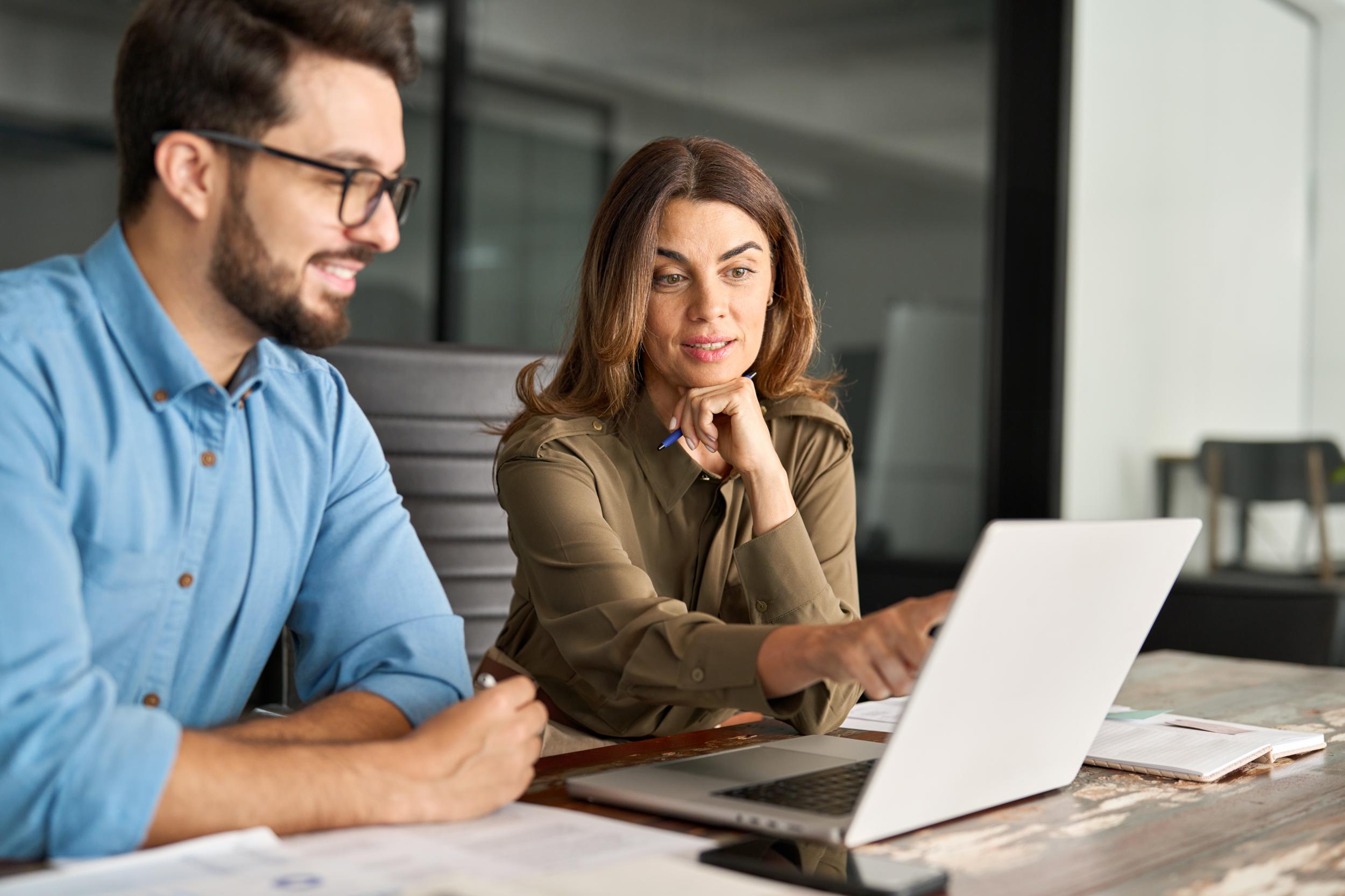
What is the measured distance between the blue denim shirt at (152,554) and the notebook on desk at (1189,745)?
63cm

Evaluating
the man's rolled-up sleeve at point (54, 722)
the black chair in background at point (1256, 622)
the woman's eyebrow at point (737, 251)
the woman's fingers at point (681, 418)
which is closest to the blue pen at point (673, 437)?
the woman's fingers at point (681, 418)

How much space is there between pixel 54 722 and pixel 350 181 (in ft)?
1.50

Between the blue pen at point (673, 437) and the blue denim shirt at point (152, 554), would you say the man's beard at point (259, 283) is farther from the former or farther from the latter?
the blue pen at point (673, 437)

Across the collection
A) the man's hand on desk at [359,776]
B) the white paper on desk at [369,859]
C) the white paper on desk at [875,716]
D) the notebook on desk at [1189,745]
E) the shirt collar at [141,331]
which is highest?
the shirt collar at [141,331]

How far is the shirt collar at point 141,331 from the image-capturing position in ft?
3.53

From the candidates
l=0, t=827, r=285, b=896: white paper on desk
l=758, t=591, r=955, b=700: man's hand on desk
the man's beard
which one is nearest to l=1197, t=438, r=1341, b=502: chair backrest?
l=758, t=591, r=955, b=700: man's hand on desk

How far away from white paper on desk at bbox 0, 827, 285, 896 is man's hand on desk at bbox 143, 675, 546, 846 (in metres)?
0.02

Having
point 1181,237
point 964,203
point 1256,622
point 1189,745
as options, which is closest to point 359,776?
point 1189,745

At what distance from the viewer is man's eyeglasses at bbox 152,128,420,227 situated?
1.05m

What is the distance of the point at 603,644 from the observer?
4.28 ft

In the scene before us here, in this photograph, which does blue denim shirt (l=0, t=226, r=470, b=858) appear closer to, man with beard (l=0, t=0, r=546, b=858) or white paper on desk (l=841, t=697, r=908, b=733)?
man with beard (l=0, t=0, r=546, b=858)

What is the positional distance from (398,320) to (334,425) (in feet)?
11.9

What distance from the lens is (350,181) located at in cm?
107

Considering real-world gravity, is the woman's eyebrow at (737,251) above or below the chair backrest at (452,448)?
above
